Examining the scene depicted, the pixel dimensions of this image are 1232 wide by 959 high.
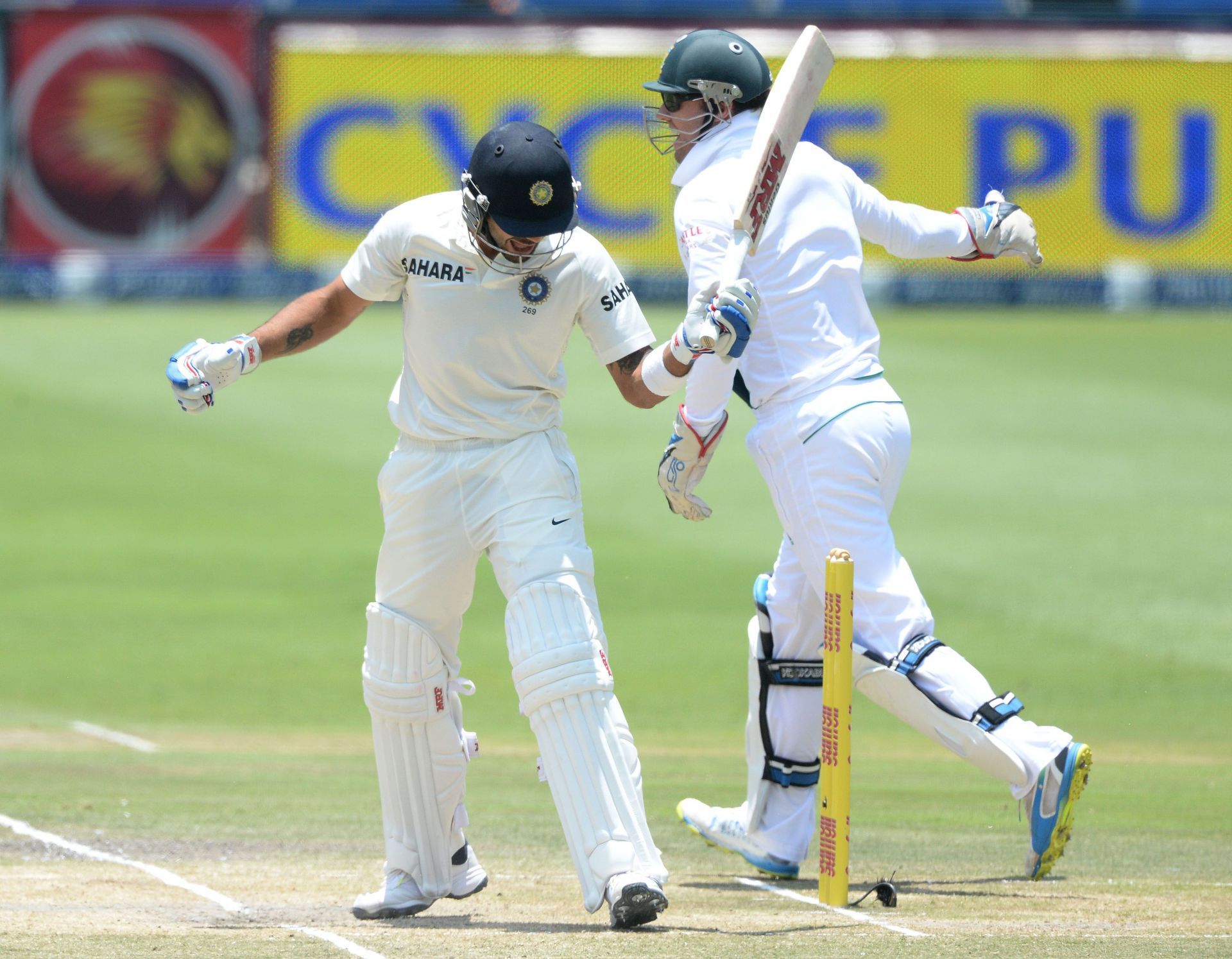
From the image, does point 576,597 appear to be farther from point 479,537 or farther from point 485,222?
point 485,222

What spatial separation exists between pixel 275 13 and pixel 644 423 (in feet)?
25.3

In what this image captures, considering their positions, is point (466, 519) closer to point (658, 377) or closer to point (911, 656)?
point (658, 377)

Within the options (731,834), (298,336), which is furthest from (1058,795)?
(298,336)

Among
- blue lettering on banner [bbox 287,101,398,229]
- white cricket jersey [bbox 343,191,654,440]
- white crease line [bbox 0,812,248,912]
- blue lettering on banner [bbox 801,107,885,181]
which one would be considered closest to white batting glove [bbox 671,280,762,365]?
white cricket jersey [bbox 343,191,654,440]

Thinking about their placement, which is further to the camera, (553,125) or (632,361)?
(553,125)

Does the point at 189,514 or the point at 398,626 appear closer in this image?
the point at 398,626

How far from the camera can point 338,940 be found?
4652mm

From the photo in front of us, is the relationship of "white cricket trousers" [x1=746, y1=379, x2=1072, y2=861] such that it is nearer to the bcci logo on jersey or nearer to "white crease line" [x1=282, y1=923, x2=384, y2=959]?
the bcci logo on jersey

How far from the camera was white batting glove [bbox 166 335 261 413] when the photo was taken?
5.14m

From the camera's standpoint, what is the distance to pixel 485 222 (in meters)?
5.04

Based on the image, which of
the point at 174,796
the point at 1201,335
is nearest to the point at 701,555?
the point at 174,796

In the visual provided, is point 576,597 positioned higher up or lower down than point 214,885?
higher up

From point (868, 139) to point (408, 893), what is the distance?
18.5 meters

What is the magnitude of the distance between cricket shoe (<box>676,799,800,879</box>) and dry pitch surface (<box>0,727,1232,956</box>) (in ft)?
0.20
